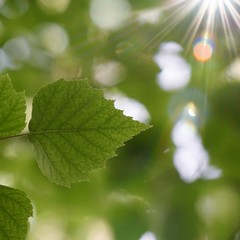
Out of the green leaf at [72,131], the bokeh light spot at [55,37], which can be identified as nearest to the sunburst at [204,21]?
the bokeh light spot at [55,37]

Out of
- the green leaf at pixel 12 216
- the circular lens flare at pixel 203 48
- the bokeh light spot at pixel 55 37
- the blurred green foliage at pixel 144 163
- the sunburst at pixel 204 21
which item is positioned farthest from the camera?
the bokeh light spot at pixel 55 37

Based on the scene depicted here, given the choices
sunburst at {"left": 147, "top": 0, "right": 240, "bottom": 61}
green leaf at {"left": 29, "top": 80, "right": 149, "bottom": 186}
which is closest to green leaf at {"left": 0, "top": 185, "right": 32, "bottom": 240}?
green leaf at {"left": 29, "top": 80, "right": 149, "bottom": 186}

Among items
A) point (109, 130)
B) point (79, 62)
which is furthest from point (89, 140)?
point (79, 62)

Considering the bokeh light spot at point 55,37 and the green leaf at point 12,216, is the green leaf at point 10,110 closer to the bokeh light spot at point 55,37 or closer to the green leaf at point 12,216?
the green leaf at point 12,216

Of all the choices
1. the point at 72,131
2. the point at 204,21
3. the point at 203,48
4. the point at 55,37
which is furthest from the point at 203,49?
the point at 72,131

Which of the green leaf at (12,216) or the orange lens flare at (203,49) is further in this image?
the orange lens flare at (203,49)

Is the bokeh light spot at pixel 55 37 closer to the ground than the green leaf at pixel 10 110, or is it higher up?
higher up
